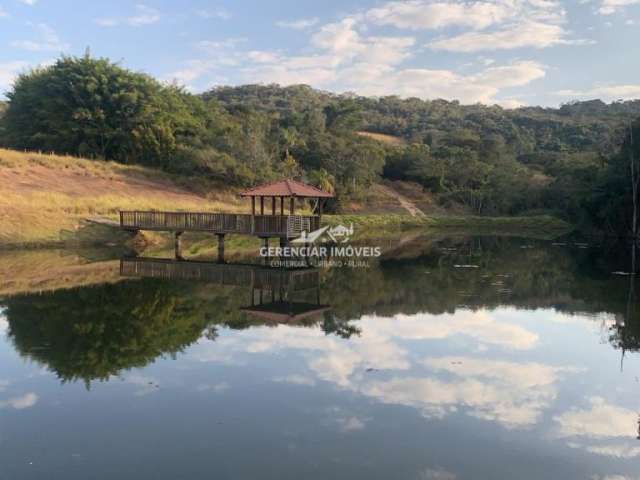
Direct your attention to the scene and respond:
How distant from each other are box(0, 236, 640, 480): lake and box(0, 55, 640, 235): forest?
2789 centimetres

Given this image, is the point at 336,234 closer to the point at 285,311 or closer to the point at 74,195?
the point at 74,195

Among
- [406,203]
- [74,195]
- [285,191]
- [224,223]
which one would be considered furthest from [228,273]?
[406,203]

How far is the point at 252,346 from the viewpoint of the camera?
10906 millimetres

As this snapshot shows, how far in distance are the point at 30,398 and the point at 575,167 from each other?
180 ft

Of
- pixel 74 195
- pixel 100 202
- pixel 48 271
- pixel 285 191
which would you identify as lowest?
pixel 48 271

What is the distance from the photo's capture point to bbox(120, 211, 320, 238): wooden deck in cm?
2306

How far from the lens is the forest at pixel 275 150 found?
44.6 metres

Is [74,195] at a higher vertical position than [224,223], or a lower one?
higher

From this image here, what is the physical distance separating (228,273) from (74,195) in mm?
18825

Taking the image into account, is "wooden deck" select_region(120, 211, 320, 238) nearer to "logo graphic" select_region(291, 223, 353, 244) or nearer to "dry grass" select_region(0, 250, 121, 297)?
"dry grass" select_region(0, 250, 121, 297)

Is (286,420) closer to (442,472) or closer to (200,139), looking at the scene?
(442,472)

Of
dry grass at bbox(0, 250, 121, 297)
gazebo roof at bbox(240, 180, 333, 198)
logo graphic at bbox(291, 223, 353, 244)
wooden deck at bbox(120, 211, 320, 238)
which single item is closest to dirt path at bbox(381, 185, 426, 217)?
logo graphic at bbox(291, 223, 353, 244)

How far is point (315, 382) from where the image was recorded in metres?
8.82

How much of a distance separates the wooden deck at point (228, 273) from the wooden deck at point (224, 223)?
1.99m
